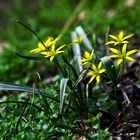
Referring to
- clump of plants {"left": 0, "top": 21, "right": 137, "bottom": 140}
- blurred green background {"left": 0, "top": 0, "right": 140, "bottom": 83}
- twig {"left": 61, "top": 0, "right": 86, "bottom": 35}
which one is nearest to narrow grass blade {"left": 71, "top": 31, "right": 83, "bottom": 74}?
clump of plants {"left": 0, "top": 21, "right": 137, "bottom": 140}

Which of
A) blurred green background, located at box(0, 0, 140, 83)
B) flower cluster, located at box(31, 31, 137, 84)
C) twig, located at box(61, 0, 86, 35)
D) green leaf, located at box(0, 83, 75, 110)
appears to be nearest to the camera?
flower cluster, located at box(31, 31, 137, 84)

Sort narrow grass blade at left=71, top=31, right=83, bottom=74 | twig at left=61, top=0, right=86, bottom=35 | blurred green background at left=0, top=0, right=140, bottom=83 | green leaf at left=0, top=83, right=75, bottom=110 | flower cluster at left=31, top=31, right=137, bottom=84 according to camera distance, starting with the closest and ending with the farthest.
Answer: flower cluster at left=31, top=31, right=137, bottom=84 → green leaf at left=0, top=83, right=75, bottom=110 → narrow grass blade at left=71, top=31, right=83, bottom=74 → blurred green background at left=0, top=0, right=140, bottom=83 → twig at left=61, top=0, right=86, bottom=35

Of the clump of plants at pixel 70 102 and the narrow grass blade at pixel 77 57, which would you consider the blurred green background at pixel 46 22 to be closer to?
the narrow grass blade at pixel 77 57

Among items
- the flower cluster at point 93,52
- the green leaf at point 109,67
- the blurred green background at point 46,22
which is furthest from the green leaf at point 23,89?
the blurred green background at point 46,22

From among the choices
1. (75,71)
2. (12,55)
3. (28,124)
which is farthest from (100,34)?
(28,124)

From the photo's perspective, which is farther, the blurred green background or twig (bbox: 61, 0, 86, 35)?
twig (bbox: 61, 0, 86, 35)

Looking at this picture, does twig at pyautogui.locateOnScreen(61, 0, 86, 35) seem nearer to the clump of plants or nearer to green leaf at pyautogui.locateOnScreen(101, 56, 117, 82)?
the clump of plants

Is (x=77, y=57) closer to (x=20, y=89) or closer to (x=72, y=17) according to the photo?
(x=20, y=89)

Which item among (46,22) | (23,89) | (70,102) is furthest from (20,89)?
(46,22)
